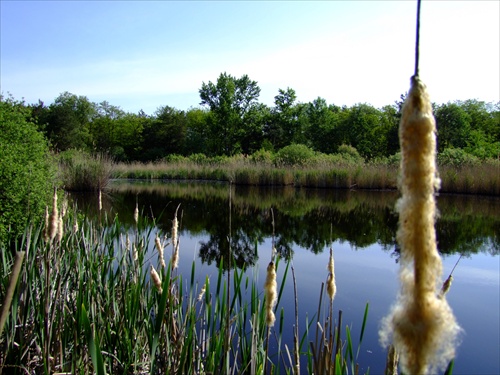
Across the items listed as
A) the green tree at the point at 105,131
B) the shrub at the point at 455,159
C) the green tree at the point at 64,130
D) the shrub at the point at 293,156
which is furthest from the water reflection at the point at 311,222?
the green tree at the point at 105,131

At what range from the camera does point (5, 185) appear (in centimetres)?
466

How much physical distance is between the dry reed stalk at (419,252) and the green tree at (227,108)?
38673 mm

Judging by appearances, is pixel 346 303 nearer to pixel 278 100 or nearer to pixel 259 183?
pixel 259 183

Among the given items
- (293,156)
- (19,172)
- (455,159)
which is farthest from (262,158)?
(19,172)

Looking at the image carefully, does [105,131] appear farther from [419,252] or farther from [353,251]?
[419,252]

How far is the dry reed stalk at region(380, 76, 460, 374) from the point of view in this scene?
1.59 ft

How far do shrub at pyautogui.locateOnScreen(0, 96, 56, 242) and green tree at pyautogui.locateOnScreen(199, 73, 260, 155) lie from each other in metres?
33.5

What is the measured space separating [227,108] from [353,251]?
3228 cm

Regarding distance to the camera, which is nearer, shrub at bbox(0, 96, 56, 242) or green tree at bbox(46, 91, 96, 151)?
shrub at bbox(0, 96, 56, 242)

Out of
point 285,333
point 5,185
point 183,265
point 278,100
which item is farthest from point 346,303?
point 278,100

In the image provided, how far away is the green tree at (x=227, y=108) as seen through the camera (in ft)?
129

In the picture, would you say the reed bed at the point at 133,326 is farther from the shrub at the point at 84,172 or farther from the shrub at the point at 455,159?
the shrub at the point at 455,159

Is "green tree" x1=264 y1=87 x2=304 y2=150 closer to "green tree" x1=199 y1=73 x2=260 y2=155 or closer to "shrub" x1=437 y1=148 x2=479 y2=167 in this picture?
"green tree" x1=199 y1=73 x2=260 y2=155

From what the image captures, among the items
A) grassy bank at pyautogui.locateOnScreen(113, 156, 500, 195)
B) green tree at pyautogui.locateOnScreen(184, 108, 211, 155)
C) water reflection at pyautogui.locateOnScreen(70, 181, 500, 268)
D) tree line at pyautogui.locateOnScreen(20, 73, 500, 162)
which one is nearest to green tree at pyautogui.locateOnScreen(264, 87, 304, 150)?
tree line at pyautogui.locateOnScreen(20, 73, 500, 162)
